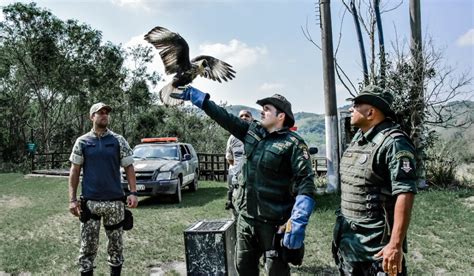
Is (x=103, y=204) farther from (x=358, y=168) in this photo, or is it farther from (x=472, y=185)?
(x=472, y=185)

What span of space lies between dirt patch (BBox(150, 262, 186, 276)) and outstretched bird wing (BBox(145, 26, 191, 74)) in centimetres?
284

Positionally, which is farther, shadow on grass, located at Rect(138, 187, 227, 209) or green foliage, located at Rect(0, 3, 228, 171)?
green foliage, located at Rect(0, 3, 228, 171)

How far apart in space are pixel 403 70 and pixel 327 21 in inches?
86.2

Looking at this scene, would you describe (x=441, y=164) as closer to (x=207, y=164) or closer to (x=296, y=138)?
(x=296, y=138)

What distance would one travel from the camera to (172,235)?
6777mm

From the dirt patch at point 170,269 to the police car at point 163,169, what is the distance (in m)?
4.05

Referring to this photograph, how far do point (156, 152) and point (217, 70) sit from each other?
8102 millimetres

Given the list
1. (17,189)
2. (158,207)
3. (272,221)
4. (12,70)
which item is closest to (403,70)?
(158,207)

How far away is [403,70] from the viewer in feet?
33.0

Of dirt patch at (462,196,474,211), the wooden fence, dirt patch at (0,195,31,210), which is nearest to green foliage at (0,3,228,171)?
the wooden fence

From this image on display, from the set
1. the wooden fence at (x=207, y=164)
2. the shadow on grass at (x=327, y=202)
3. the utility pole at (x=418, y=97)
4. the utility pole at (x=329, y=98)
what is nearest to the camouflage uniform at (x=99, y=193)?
the shadow on grass at (x=327, y=202)

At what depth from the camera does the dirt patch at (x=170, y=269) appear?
4.90 meters

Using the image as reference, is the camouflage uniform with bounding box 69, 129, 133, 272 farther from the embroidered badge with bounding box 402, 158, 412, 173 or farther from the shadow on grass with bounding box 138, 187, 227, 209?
the shadow on grass with bounding box 138, 187, 227, 209

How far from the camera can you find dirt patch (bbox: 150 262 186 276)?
4902 millimetres
